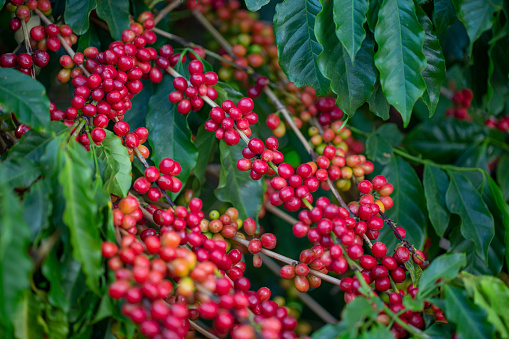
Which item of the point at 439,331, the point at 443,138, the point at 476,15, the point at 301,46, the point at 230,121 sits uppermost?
the point at 476,15

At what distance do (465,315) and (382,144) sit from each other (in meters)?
0.54

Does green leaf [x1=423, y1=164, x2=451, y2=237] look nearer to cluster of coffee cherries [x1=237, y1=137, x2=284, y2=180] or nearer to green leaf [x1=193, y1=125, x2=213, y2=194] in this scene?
cluster of coffee cherries [x1=237, y1=137, x2=284, y2=180]

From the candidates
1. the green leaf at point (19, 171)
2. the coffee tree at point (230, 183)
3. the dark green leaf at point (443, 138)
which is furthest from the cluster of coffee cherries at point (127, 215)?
the dark green leaf at point (443, 138)

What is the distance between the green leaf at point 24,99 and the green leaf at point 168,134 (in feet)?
0.85

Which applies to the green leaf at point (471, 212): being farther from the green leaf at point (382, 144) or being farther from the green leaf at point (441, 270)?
the green leaf at point (441, 270)

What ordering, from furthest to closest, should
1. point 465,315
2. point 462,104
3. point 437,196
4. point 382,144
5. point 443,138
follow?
point 462,104 < point 443,138 < point 382,144 < point 437,196 < point 465,315

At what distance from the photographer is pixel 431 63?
2.59 feet

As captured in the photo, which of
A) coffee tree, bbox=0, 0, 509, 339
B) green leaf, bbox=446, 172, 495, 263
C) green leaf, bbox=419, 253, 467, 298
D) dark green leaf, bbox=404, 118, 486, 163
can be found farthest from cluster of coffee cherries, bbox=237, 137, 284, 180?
dark green leaf, bbox=404, 118, 486, 163

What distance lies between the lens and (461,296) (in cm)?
59

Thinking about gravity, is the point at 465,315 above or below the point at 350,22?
below

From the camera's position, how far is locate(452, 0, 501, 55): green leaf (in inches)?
29.6

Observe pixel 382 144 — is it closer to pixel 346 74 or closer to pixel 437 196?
pixel 437 196

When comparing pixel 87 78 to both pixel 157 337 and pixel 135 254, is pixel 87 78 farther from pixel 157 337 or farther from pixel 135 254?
pixel 157 337

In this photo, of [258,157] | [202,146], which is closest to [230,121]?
[258,157]
